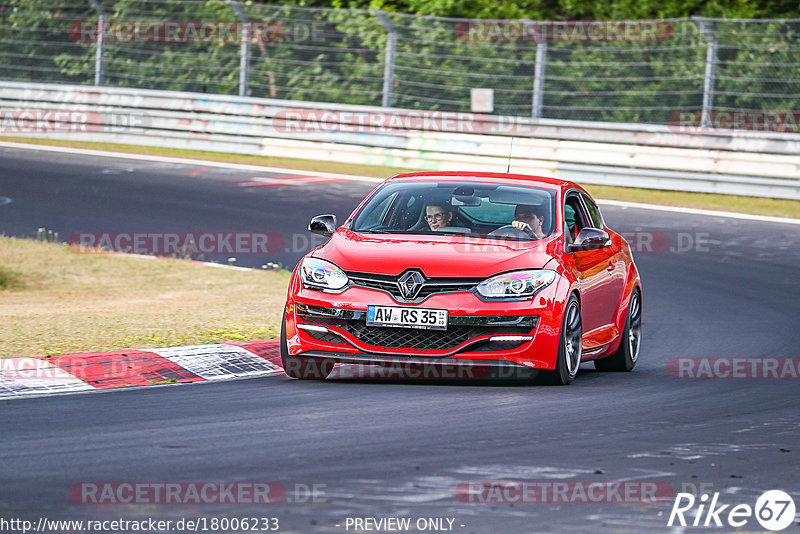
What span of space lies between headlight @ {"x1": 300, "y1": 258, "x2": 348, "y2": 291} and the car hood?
0.05 m

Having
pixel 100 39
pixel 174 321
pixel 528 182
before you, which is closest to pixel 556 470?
pixel 528 182

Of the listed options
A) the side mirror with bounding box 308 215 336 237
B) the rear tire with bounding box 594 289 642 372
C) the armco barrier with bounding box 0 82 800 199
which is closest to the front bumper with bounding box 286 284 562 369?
the side mirror with bounding box 308 215 336 237

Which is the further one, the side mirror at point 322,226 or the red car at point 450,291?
the side mirror at point 322,226

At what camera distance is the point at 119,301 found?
1327cm

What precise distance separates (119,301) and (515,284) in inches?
226

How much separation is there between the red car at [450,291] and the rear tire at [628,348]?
26.3 inches

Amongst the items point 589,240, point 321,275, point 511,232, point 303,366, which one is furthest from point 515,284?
point 303,366

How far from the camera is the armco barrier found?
22.2 m

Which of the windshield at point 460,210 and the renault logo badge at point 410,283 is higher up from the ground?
the windshield at point 460,210

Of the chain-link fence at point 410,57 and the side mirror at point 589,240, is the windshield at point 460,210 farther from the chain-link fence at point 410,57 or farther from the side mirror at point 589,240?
the chain-link fence at point 410,57

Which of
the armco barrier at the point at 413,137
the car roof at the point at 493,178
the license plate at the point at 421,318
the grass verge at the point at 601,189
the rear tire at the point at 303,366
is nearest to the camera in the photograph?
the license plate at the point at 421,318

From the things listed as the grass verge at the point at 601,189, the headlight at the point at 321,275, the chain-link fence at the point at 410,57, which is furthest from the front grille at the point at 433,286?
the chain-link fence at the point at 410,57

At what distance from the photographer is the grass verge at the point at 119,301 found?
1038 cm

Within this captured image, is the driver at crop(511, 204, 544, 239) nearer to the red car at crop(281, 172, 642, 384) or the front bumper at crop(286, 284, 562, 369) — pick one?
the red car at crop(281, 172, 642, 384)
